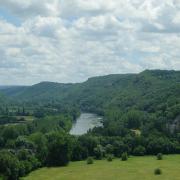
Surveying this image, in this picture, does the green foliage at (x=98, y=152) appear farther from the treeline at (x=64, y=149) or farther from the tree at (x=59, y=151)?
the tree at (x=59, y=151)

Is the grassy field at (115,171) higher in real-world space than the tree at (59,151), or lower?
lower

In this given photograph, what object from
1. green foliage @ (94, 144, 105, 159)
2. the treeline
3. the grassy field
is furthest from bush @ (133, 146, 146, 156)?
green foliage @ (94, 144, 105, 159)

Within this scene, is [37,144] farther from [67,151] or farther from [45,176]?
[45,176]

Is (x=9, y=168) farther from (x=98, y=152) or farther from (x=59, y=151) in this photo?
(x=98, y=152)

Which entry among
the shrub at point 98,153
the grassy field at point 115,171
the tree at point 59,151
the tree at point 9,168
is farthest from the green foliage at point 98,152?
the tree at point 9,168

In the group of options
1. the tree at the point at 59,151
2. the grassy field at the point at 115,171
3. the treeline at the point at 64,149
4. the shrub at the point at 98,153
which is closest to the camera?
the grassy field at the point at 115,171

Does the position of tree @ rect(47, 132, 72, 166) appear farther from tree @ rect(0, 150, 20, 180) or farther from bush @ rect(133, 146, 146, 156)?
bush @ rect(133, 146, 146, 156)

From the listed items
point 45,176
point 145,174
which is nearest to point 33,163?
point 45,176

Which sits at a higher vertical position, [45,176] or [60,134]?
[60,134]
